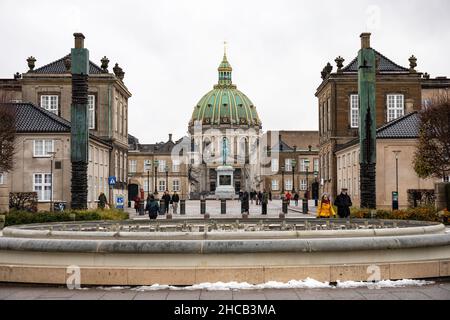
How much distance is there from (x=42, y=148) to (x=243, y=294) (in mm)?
37643

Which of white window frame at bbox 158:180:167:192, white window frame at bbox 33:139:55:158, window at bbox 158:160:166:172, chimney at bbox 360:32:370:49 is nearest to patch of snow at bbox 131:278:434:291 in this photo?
chimney at bbox 360:32:370:49

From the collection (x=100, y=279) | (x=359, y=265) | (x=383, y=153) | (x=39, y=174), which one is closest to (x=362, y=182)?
(x=359, y=265)

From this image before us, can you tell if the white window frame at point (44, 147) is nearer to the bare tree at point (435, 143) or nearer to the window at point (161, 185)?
the bare tree at point (435, 143)

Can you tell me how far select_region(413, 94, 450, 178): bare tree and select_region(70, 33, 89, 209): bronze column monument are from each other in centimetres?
2424

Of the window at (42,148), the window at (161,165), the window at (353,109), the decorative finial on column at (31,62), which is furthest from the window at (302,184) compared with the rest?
the window at (42,148)

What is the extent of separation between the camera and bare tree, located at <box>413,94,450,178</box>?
41.9m

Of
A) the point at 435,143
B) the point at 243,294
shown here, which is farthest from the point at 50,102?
the point at 243,294

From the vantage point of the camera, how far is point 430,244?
12.5m

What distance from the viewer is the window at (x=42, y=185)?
153ft

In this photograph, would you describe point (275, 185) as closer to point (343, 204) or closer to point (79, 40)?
point (343, 204)

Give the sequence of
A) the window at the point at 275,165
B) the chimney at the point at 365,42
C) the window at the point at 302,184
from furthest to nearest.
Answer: the window at the point at 275,165 → the window at the point at 302,184 → the chimney at the point at 365,42

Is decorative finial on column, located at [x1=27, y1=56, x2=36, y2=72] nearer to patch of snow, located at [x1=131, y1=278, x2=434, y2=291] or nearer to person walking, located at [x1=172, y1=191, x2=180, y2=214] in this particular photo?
person walking, located at [x1=172, y1=191, x2=180, y2=214]

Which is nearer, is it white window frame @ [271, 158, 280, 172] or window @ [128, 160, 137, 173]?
window @ [128, 160, 137, 173]
